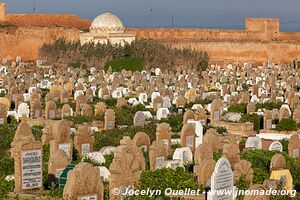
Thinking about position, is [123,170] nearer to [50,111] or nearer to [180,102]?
[50,111]

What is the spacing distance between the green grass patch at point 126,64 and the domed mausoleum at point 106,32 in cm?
298

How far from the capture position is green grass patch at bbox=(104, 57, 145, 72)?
40531 mm

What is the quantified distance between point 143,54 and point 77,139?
81.5 ft

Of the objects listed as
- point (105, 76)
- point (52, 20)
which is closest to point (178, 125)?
point (105, 76)

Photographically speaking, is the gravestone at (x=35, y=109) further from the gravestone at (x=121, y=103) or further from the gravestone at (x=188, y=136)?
the gravestone at (x=188, y=136)

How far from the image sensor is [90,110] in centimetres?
2358

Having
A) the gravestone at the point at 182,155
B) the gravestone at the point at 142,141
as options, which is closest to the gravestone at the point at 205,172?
the gravestone at the point at 182,155

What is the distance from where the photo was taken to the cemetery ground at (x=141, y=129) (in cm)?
1340

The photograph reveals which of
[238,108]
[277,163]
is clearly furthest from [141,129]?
[238,108]

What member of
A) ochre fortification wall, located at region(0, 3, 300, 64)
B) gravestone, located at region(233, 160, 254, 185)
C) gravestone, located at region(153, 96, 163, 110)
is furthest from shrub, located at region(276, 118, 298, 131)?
ochre fortification wall, located at region(0, 3, 300, 64)

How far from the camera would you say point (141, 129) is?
2014cm

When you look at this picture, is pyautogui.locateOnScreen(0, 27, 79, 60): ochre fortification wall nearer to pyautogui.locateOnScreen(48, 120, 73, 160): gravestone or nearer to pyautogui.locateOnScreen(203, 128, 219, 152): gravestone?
pyautogui.locateOnScreen(203, 128, 219, 152): gravestone

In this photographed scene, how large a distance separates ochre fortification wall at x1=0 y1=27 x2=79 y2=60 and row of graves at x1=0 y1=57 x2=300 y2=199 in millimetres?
Result: 11534

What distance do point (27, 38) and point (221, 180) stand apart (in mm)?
40588
